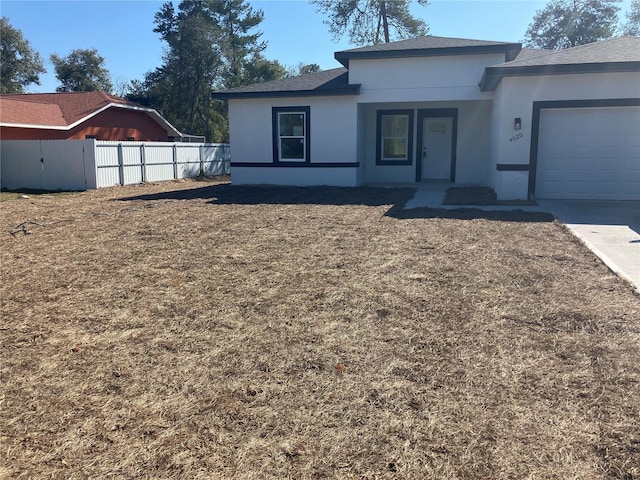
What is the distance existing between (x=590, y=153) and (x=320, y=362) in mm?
10942

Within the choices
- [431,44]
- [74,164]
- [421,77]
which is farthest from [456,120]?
[74,164]

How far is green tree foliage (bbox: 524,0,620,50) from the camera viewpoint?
4047cm

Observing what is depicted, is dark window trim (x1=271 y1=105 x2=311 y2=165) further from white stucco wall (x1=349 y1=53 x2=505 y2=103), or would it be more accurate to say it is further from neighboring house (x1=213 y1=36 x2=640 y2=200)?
white stucco wall (x1=349 y1=53 x2=505 y2=103)

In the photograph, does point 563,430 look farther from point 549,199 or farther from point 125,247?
point 549,199

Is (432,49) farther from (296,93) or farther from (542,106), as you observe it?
(542,106)

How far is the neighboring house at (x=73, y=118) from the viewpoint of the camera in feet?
76.5

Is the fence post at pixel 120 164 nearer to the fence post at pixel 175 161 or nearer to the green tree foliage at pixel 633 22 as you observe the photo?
the fence post at pixel 175 161

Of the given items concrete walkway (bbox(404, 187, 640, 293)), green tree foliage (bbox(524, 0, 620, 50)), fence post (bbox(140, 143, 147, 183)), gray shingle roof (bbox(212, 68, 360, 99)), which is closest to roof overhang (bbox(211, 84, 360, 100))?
gray shingle roof (bbox(212, 68, 360, 99))

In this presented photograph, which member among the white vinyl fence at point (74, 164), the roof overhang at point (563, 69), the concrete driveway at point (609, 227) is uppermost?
the roof overhang at point (563, 69)

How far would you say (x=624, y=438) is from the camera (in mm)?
2838

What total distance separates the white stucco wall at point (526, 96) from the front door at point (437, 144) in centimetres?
500

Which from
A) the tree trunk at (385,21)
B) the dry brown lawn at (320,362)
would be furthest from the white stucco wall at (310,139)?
the tree trunk at (385,21)

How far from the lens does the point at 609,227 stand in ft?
29.3

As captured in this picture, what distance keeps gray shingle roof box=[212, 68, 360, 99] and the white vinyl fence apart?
521cm
